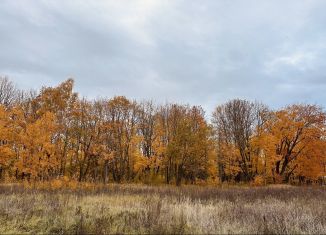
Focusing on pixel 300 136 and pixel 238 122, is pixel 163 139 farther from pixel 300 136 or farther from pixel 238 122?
pixel 300 136

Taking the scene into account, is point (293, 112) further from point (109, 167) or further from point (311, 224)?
point (311, 224)

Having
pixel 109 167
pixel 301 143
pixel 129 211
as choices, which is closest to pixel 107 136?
pixel 109 167

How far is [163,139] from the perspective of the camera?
4753cm

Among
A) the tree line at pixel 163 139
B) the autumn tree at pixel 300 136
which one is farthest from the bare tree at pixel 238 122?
the autumn tree at pixel 300 136

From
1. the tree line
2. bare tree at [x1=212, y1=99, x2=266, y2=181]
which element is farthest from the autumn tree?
bare tree at [x1=212, y1=99, x2=266, y2=181]

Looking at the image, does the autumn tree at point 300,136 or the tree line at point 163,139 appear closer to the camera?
the tree line at point 163,139

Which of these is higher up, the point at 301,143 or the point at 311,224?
the point at 301,143

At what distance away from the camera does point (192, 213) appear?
29.7 ft

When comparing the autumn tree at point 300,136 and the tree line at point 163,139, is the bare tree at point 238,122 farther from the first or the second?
the autumn tree at point 300,136

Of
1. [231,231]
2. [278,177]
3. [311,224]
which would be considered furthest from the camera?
[278,177]

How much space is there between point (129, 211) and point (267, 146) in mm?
30420

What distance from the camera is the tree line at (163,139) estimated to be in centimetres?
3453

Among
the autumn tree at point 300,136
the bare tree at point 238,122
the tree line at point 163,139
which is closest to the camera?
the tree line at point 163,139

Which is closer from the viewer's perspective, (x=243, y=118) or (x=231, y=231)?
(x=231, y=231)
